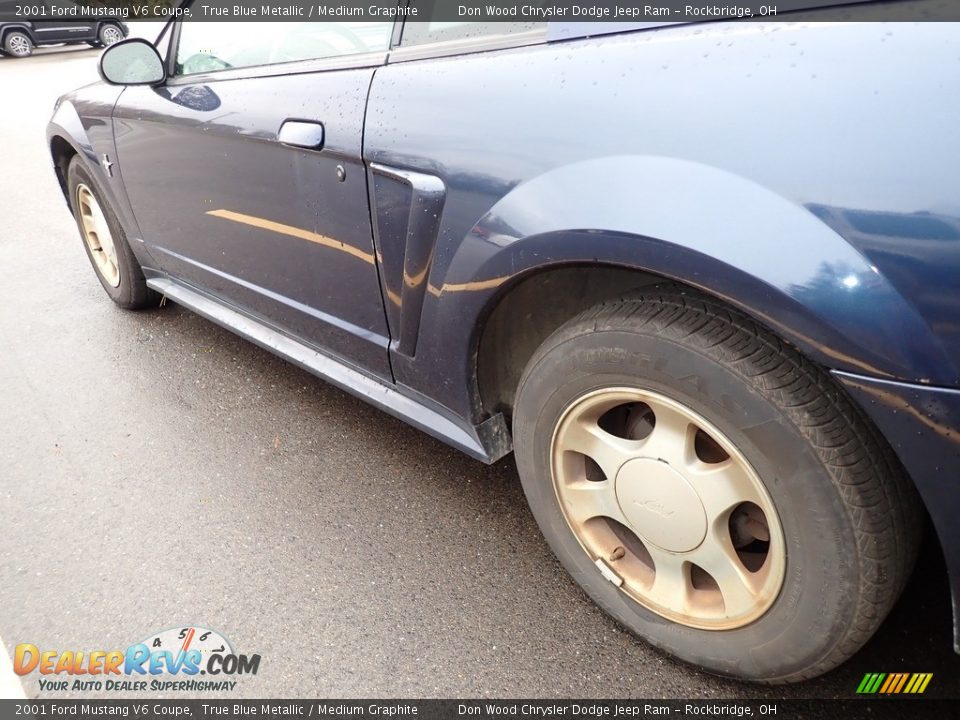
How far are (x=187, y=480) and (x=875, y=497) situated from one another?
A: 211 centimetres

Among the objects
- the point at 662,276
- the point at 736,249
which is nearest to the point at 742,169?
the point at 736,249

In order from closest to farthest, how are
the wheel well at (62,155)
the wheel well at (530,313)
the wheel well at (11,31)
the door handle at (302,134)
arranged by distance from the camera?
the wheel well at (530,313) → the door handle at (302,134) → the wheel well at (62,155) → the wheel well at (11,31)

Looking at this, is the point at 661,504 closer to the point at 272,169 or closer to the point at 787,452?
the point at 787,452

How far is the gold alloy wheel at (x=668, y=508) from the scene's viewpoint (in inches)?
55.8

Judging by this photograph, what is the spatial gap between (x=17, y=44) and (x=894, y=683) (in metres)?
19.4

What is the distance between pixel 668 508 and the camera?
1.51 metres

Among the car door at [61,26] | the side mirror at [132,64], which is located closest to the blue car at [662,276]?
the side mirror at [132,64]

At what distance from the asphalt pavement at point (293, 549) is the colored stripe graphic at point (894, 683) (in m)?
0.02

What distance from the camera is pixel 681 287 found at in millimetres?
1377

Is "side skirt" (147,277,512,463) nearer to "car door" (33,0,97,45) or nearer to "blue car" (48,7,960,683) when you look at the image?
"blue car" (48,7,960,683)

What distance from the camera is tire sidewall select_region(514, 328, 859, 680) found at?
126 cm

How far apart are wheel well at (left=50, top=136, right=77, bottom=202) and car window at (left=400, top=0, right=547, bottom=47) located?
2411 millimetres

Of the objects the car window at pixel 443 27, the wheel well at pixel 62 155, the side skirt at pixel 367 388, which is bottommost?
the side skirt at pixel 367 388

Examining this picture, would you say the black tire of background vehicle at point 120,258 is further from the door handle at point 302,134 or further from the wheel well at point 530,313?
the wheel well at point 530,313
